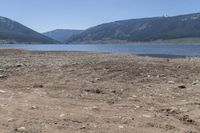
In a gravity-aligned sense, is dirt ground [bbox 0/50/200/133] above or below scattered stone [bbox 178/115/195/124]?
above

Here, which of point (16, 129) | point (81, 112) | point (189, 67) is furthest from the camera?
point (189, 67)

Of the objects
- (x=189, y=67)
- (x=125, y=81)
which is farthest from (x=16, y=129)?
(x=189, y=67)

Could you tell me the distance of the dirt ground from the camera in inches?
390

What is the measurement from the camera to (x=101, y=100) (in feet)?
43.3

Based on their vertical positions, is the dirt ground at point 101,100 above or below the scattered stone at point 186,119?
above

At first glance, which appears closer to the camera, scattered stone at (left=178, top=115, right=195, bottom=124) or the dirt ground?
the dirt ground

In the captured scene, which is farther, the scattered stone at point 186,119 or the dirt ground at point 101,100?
the scattered stone at point 186,119

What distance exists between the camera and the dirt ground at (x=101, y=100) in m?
9.91

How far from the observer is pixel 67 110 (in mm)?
11430

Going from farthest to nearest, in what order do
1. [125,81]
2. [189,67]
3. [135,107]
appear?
[189,67] < [125,81] < [135,107]

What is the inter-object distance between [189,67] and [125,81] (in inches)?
242

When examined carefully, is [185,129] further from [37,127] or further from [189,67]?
[189,67]

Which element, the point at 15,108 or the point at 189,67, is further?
the point at 189,67

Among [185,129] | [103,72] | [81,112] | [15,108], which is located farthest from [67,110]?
[103,72]
